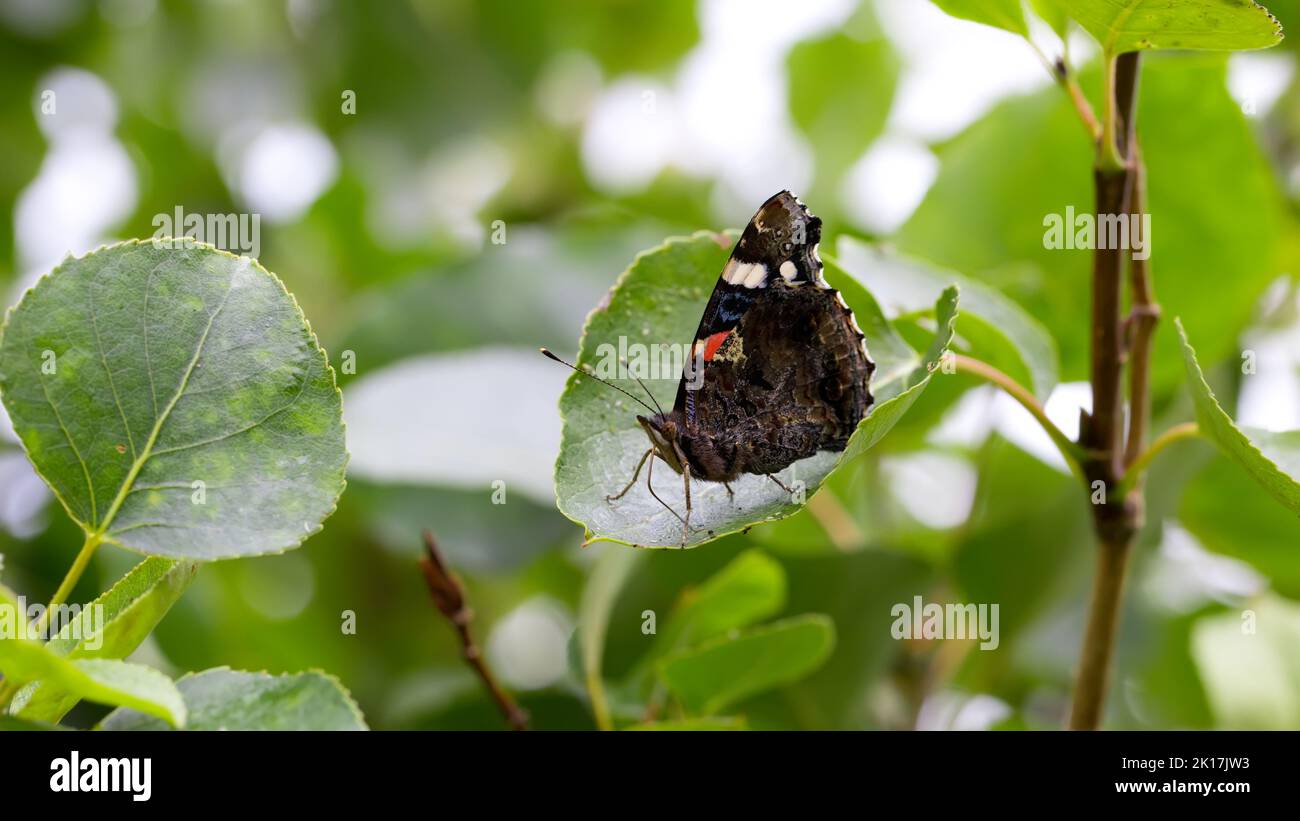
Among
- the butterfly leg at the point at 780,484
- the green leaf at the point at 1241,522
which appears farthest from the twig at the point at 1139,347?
the green leaf at the point at 1241,522

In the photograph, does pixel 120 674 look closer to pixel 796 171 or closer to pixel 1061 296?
pixel 1061 296

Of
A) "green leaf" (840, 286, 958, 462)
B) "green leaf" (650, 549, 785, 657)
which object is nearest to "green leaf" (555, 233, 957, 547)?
"green leaf" (840, 286, 958, 462)

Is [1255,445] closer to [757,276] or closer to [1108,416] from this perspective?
[1108,416]

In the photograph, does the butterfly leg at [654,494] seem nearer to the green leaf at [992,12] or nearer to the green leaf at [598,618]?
the green leaf at [598,618]

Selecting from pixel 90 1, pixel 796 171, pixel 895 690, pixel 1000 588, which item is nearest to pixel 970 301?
pixel 1000 588

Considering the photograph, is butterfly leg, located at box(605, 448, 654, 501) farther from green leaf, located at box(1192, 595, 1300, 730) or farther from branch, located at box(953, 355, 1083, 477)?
green leaf, located at box(1192, 595, 1300, 730)

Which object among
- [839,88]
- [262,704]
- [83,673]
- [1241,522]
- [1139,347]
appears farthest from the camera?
[839,88]

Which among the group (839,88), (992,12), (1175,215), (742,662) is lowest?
(742,662)

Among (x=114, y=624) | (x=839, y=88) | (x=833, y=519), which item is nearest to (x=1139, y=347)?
(x=833, y=519)
